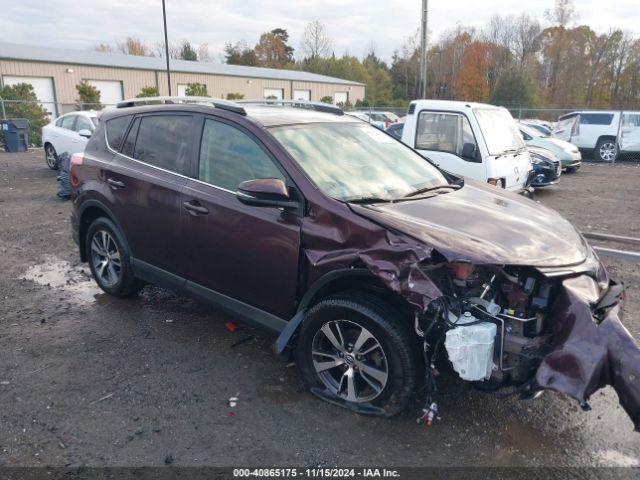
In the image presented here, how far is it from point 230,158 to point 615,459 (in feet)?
10.2

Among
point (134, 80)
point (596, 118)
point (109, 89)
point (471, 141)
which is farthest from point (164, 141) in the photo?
point (134, 80)

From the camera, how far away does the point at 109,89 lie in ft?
111

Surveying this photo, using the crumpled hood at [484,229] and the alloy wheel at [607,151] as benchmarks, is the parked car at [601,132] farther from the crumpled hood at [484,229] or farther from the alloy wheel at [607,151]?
the crumpled hood at [484,229]

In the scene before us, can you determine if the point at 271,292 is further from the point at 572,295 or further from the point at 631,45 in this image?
the point at 631,45

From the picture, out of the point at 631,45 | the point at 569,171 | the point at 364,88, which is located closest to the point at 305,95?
the point at 364,88

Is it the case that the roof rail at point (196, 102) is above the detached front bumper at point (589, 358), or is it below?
above

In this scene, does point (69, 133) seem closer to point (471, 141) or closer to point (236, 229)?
point (471, 141)

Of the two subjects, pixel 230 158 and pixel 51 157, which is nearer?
pixel 230 158

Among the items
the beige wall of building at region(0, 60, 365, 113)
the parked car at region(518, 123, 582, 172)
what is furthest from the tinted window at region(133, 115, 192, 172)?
the beige wall of building at region(0, 60, 365, 113)

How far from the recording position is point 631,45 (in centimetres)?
4681

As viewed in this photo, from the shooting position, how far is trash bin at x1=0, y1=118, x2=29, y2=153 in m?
19.9

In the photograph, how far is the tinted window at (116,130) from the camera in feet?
15.6

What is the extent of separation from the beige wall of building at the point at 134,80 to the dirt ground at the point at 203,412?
80.9 feet

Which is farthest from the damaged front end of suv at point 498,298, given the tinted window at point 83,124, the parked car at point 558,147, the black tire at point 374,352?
the parked car at point 558,147
